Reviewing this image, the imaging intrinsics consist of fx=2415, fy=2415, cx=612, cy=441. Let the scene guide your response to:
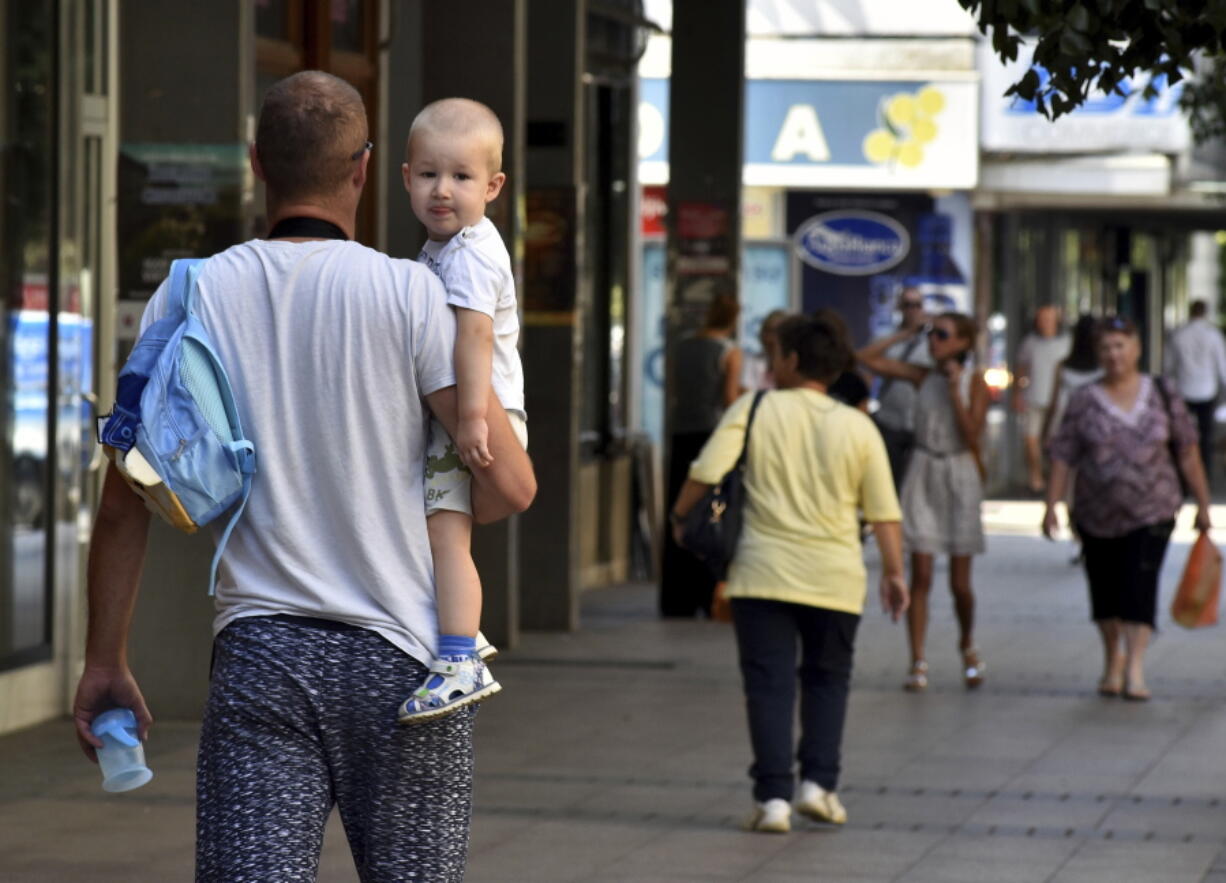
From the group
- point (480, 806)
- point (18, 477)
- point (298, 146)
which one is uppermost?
point (298, 146)

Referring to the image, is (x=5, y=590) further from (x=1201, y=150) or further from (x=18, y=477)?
(x=1201, y=150)

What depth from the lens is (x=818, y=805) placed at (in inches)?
304

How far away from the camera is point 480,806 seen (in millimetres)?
8086

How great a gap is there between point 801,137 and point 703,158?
32.7ft

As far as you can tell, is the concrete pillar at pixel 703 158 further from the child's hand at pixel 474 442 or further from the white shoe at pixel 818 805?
the child's hand at pixel 474 442

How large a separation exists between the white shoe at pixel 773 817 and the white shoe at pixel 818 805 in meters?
0.06

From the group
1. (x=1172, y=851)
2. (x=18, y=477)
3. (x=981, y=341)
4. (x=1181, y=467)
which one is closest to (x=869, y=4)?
(x=981, y=341)

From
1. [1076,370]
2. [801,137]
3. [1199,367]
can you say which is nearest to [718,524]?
[1076,370]

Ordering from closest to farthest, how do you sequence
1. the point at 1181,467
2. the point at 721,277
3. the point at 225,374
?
the point at 225,374 < the point at 1181,467 < the point at 721,277

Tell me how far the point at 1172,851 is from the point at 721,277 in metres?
8.18

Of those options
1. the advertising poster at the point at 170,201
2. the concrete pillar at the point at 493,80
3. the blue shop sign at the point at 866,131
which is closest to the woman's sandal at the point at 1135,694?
the concrete pillar at the point at 493,80

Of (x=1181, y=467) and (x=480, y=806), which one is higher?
(x=1181, y=467)

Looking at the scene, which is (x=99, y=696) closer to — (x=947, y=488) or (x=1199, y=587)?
(x=1199, y=587)

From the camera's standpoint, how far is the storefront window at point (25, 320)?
9.49 m
